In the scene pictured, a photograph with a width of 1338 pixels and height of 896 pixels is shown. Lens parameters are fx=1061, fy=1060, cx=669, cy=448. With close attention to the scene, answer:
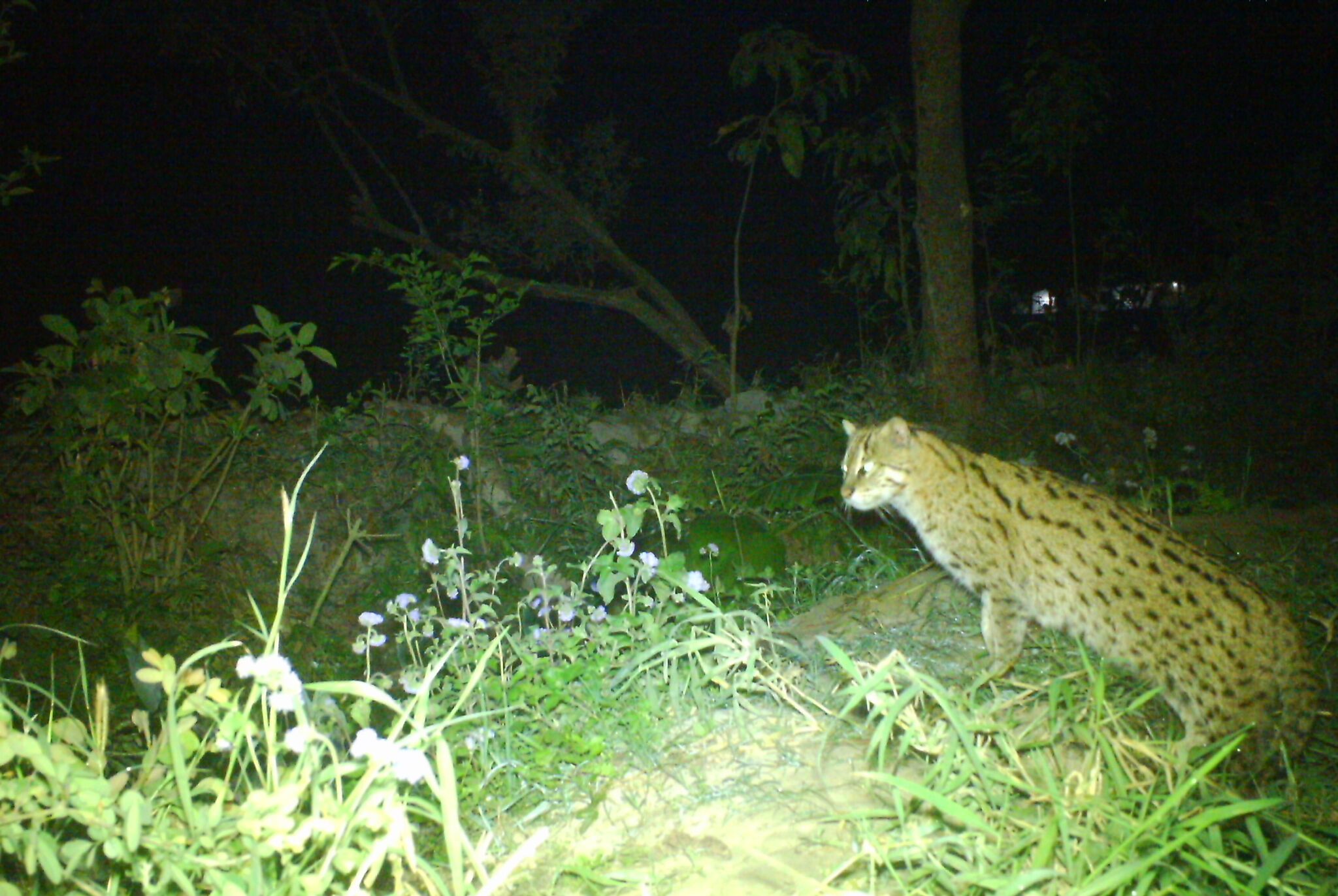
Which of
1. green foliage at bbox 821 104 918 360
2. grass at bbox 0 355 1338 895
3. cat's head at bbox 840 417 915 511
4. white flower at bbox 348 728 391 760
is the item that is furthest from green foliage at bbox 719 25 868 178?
white flower at bbox 348 728 391 760

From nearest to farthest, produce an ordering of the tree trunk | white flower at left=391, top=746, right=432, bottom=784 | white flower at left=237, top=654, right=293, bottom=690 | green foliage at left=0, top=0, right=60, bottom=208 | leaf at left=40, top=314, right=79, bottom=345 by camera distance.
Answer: white flower at left=391, top=746, right=432, bottom=784
white flower at left=237, top=654, right=293, bottom=690
green foliage at left=0, top=0, right=60, bottom=208
leaf at left=40, top=314, right=79, bottom=345
the tree trunk

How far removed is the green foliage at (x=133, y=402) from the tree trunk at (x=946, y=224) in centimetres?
487

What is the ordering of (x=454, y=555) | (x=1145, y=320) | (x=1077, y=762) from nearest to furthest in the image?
1. (x=1077, y=762)
2. (x=454, y=555)
3. (x=1145, y=320)

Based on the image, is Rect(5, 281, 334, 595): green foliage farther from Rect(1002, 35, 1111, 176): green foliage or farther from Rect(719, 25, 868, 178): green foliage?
Rect(1002, 35, 1111, 176): green foliage

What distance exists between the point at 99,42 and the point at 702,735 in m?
12.4

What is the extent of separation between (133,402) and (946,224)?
6.07m

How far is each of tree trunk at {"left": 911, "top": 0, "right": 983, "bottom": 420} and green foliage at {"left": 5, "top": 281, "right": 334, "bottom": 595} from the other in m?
4.87

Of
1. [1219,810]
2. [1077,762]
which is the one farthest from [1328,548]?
[1219,810]

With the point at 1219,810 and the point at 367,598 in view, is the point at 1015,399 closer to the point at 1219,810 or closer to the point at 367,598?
the point at 367,598

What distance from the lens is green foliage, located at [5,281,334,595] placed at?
6.31 metres

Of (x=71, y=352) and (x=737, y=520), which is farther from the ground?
(x=71, y=352)

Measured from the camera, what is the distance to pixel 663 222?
50.8 ft

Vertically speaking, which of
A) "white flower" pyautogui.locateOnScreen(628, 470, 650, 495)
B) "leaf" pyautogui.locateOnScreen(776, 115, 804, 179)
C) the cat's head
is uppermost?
"leaf" pyautogui.locateOnScreen(776, 115, 804, 179)

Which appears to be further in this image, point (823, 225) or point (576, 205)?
point (823, 225)
